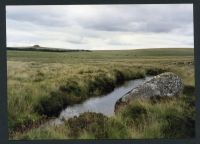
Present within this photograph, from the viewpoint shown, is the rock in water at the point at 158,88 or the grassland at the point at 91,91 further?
the rock in water at the point at 158,88

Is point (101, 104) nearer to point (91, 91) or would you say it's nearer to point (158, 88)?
point (91, 91)

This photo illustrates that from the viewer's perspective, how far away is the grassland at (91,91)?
552 cm

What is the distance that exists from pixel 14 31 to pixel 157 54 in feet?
6.06

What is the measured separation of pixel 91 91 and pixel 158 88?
875mm

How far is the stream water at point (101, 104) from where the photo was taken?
5.55 m

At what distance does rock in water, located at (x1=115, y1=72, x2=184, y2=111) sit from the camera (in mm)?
5641

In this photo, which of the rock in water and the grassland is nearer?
the grassland

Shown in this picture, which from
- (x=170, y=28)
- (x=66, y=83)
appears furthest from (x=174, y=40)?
(x=66, y=83)

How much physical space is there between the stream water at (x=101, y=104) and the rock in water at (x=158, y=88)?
57 mm

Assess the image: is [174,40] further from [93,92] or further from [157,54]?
[93,92]

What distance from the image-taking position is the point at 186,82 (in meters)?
5.57

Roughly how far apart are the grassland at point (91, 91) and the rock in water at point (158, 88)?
0.27 feet

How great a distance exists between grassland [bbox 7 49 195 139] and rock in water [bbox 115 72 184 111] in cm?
8

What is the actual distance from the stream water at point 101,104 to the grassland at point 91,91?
0.20 feet
